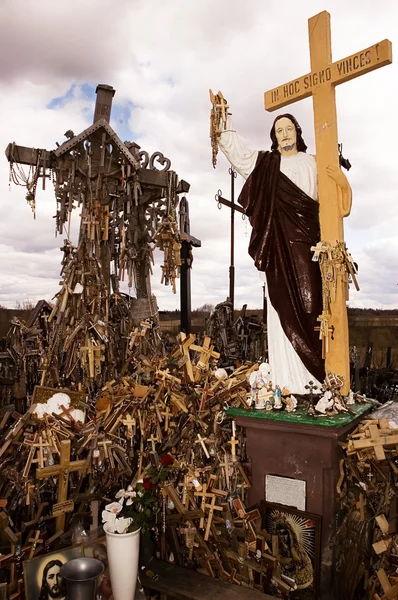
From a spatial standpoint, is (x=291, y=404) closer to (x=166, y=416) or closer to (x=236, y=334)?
(x=166, y=416)

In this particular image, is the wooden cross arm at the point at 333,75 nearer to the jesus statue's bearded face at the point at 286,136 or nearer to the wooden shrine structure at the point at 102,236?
the jesus statue's bearded face at the point at 286,136

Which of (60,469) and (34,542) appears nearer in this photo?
(34,542)

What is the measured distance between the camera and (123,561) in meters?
3.76

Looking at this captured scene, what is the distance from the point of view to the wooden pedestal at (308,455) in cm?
418

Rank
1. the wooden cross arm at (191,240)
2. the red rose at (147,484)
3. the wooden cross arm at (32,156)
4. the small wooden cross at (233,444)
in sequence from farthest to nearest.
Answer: the wooden cross arm at (191,240) → the wooden cross arm at (32,156) → the small wooden cross at (233,444) → the red rose at (147,484)

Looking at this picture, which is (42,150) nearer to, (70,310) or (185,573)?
(70,310)

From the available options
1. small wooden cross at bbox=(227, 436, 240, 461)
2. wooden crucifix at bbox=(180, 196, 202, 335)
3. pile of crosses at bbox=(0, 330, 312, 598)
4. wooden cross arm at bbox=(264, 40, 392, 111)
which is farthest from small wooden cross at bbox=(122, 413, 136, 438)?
wooden crucifix at bbox=(180, 196, 202, 335)

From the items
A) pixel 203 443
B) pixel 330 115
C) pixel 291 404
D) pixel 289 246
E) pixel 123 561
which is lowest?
pixel 123 561

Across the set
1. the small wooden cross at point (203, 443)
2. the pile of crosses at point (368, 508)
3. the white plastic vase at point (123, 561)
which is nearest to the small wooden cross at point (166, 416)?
the small wooden cross at point (203, 443)

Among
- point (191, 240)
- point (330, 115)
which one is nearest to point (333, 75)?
point (330, 115)

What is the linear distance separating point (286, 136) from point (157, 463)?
3.64m

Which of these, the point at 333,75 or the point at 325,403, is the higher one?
the point at 333,75

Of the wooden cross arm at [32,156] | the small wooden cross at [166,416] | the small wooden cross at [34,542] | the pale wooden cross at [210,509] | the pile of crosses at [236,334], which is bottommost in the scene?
the small wooden cross at [34,542]

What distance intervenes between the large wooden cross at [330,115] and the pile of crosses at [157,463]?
1.17m
